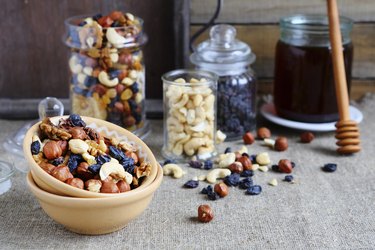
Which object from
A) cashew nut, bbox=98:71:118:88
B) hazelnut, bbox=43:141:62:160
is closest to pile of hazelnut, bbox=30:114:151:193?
hazelnut, bbox=43:141:62:160

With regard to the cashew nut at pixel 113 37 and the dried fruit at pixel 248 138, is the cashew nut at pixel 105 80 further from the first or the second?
the dried fruit at pixel 248 138

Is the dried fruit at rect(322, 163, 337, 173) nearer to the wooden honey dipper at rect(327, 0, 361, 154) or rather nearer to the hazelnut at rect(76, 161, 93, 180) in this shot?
the wooden honey dipper at rect(327, 0, 361, 154)

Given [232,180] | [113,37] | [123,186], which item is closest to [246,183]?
[232,180]

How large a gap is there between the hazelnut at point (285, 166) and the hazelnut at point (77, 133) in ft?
1.08

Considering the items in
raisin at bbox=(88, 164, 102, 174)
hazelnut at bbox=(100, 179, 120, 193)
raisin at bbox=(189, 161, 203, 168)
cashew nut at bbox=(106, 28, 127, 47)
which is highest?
cashew nut at bbox=(106, 28, 127, 47)

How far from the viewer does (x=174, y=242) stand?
80 cm

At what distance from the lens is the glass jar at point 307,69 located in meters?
1.14

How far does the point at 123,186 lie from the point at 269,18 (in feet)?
2.07

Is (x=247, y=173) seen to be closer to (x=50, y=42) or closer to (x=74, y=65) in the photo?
(x=74, y=65)

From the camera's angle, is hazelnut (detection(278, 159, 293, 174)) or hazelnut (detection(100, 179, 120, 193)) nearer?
hazelnut (detection(100, 179, 120, 193))

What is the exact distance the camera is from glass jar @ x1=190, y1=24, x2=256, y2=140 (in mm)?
1130

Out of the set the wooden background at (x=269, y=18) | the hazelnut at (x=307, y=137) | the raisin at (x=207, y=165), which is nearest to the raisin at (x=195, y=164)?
the raisin at (x=207, y=165)

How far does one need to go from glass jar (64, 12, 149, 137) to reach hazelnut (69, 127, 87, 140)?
0.24 meters

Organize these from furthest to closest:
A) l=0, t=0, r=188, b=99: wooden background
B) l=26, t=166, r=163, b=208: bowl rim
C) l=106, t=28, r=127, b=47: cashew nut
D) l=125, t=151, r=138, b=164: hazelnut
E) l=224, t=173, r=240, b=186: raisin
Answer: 1. l=0, t=0, r=188, b=99: wooden background
2. l=106, t=28, r=127, b=47: cashew nut
3. l=224, t=173, r=240, b=186: raisin
4. l=125, t=151, r=138, b=164: hazelnut
5. l=26, t=166, r=163, b=208: bowl rim
